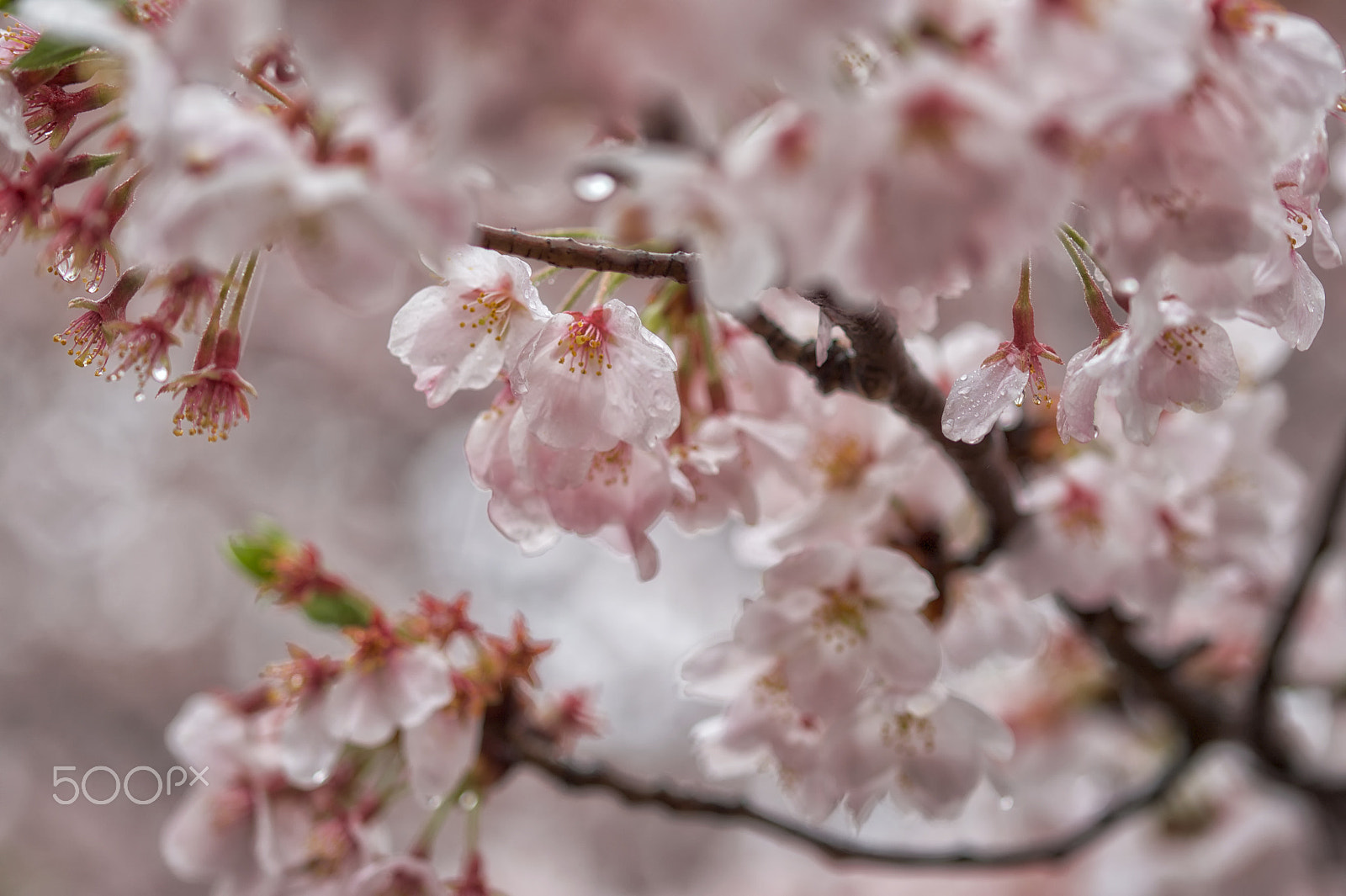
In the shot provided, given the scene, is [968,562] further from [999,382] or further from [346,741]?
[346,741]

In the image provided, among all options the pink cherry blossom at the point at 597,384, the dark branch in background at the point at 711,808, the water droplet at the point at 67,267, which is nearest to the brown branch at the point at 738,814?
the dark branch in background at the point at 711,808

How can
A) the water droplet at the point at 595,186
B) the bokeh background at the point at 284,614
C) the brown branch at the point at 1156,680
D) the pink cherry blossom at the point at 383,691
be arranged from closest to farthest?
the water droplet at the point at 595,186
the pink cherry blossom at the point at 383,691
the brown branch at the point at 1156,680
the bokeh background at the point at 284,614

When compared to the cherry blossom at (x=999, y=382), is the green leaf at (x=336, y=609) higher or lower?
lower

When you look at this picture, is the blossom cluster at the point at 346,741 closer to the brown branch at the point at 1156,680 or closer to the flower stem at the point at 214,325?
the flower stem at the point at 214,325

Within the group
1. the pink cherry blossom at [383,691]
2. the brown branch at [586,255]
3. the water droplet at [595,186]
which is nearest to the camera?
the water droplet at [595,186]

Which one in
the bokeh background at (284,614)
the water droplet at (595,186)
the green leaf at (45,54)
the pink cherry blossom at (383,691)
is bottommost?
the bokeh background at (284,614)

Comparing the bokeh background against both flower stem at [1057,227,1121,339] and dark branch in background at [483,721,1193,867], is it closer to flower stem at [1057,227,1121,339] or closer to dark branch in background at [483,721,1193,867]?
dark branch in background at [483,721,1193,867]

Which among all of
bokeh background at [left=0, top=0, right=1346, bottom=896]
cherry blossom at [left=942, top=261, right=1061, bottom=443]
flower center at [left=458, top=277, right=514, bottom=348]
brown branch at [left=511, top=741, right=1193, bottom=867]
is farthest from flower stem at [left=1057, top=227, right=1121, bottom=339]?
bokeh background at [left=0, top=0, right=1346, bottom=896]
